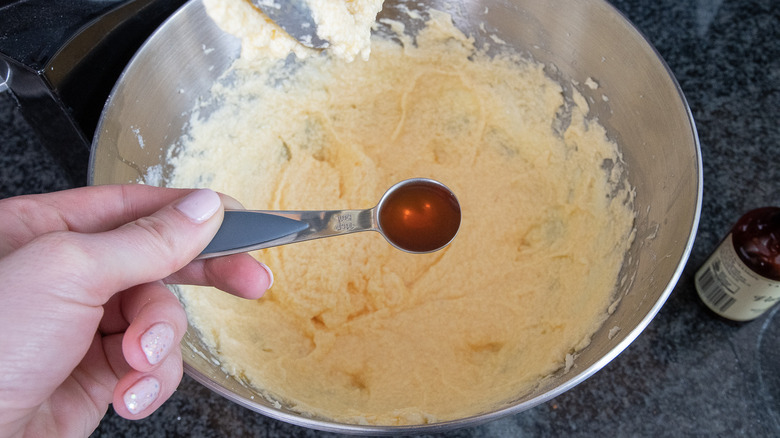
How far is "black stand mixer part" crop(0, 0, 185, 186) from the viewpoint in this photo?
1104 millimetres

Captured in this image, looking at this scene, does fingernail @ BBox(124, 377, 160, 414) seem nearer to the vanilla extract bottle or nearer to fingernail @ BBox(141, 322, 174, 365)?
fingernail @ BBox(141, 322, 174, 365)

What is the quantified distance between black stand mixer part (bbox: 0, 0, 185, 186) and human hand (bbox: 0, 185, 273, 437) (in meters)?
0.35

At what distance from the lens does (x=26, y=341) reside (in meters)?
0.71

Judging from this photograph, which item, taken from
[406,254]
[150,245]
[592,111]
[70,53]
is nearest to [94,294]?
[150,245]

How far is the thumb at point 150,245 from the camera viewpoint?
739 millimetres

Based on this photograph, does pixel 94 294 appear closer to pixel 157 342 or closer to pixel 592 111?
pixel 157 342

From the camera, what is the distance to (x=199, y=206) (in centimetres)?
83

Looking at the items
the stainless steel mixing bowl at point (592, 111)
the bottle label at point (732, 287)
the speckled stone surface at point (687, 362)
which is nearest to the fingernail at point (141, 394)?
the stainless steel mixing bowl at point (592, 111)

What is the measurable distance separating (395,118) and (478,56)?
10.4 inches

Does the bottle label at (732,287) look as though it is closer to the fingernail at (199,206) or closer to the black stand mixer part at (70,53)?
the fingernail at (199,206)

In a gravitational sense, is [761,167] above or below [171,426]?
above

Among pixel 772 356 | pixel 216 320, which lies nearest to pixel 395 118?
pixel 216 320

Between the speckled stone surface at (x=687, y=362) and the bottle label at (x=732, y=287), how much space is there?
0.16ft

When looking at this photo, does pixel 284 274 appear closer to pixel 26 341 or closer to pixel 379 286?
pixel 379 286
